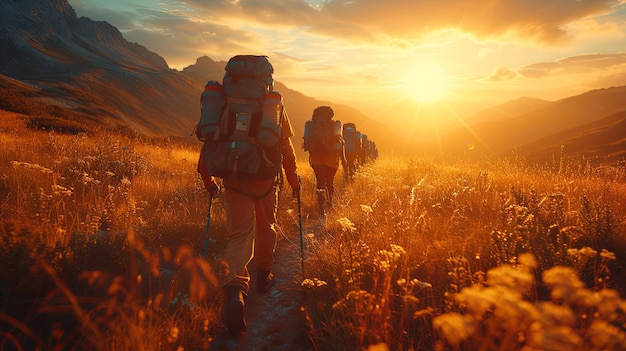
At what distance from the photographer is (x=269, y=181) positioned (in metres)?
3.90

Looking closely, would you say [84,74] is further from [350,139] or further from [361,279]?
[361,279]

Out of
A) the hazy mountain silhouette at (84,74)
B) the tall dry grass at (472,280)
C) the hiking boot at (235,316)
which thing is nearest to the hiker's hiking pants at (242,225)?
the hiking boot at (235,316)

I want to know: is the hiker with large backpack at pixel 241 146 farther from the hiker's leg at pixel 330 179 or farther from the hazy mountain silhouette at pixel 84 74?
the hazy mountain silhouette at pixel 84 74

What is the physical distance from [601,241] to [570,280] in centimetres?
324

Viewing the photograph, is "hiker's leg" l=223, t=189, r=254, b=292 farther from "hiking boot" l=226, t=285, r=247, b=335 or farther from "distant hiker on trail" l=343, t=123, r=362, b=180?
"distant hiker on trail" l=343, t=123, r=362, b=180

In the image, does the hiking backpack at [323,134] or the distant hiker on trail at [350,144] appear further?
the distant hiker on trail at [350,144]

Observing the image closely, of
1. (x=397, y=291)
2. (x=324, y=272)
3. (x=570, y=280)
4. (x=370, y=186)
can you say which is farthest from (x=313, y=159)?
(x=570, y=280)

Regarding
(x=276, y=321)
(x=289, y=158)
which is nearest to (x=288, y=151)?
(x=289, y=158)

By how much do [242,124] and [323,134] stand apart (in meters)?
4.90

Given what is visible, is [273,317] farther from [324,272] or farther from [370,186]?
[370,186]

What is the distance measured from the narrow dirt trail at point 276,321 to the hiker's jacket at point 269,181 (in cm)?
116

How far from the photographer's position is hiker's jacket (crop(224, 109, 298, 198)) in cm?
368

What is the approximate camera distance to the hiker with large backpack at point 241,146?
3.48m

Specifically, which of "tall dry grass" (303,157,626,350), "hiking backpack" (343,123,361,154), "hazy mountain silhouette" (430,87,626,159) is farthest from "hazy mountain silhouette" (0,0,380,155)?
"hazy mountain silhouette" (430,87,626,159)
